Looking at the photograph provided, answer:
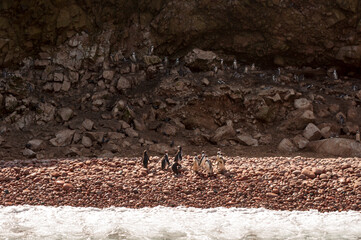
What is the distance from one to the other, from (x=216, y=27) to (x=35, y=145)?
10.7m

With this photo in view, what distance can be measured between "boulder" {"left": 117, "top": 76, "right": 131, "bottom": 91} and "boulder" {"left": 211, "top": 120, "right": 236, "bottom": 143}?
16.4ft

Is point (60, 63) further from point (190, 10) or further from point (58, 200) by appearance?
point (58, 200)

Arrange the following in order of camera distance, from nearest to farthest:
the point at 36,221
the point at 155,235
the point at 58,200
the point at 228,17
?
the point at 155,235 → the point at 36,221 → the point at 58,200 → the point at 228,17

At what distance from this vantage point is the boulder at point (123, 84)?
16.6 meters

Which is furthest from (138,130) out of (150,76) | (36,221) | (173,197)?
(36,221)

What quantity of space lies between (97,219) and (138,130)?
6390 mm

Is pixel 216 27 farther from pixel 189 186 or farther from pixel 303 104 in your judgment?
pixel 189 186

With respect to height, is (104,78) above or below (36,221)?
above

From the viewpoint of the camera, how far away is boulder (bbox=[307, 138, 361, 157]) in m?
13.0

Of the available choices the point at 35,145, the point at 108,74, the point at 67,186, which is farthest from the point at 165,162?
the point at 108,74

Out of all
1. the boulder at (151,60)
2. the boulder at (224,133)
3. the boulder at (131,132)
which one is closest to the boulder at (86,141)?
the boulder at (131,132)

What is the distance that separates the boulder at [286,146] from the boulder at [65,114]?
9110 millimetres

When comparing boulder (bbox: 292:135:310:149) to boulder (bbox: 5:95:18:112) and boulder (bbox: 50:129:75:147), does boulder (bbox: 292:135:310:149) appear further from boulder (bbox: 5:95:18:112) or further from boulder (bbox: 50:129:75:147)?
boulder (bbox: 5:95:18:112)

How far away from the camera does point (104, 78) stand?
1692cm
